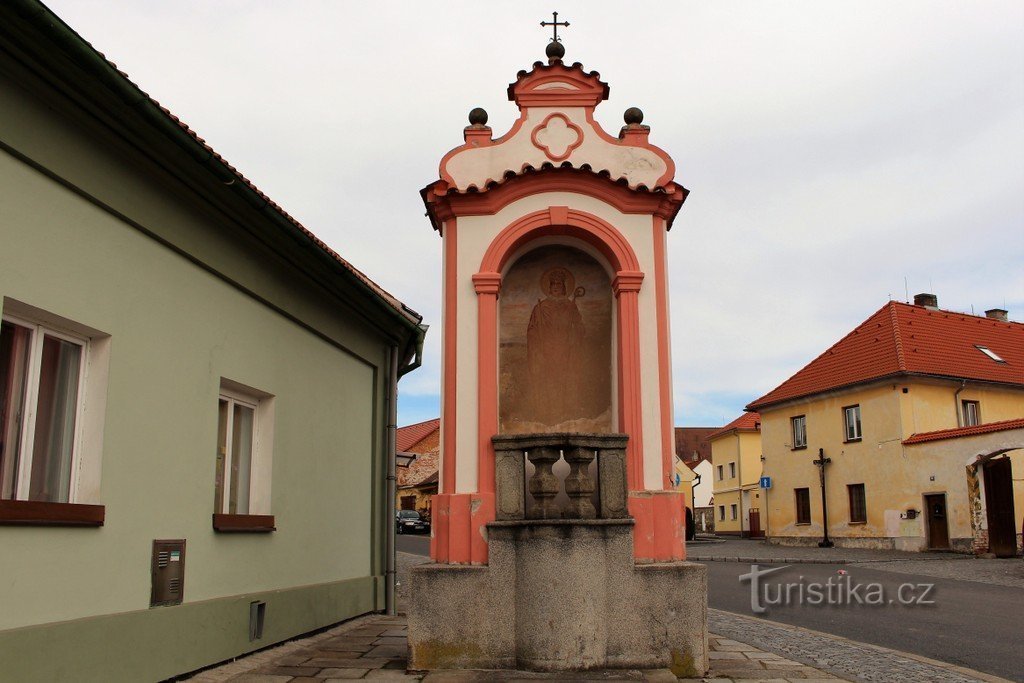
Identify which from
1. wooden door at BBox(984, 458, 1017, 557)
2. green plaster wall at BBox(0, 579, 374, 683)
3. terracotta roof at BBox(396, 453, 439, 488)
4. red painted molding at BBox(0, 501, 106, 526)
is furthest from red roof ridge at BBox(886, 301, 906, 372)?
terracotta roof at BBox(396, 453, 439, 488)

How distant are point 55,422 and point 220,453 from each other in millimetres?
2440

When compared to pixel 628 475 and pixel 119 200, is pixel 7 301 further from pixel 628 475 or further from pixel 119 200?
pixel 628 475

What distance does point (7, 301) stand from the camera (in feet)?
18.0

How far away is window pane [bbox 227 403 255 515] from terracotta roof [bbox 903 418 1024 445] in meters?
19.6

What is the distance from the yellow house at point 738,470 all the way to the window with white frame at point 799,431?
1178cm

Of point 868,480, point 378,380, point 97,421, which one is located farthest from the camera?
point 868,480

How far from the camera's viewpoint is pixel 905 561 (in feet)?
72.2

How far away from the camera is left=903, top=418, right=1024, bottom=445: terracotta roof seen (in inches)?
872

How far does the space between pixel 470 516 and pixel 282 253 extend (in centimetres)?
352

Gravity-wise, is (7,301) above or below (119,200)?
below

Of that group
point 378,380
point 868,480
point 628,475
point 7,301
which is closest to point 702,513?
point 868,480

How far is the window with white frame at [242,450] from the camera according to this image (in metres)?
8.38

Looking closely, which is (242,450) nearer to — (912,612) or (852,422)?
(912,612)

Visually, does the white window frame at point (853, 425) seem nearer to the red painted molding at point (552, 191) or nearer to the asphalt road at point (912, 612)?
the asphalt road at point (912, 612)
